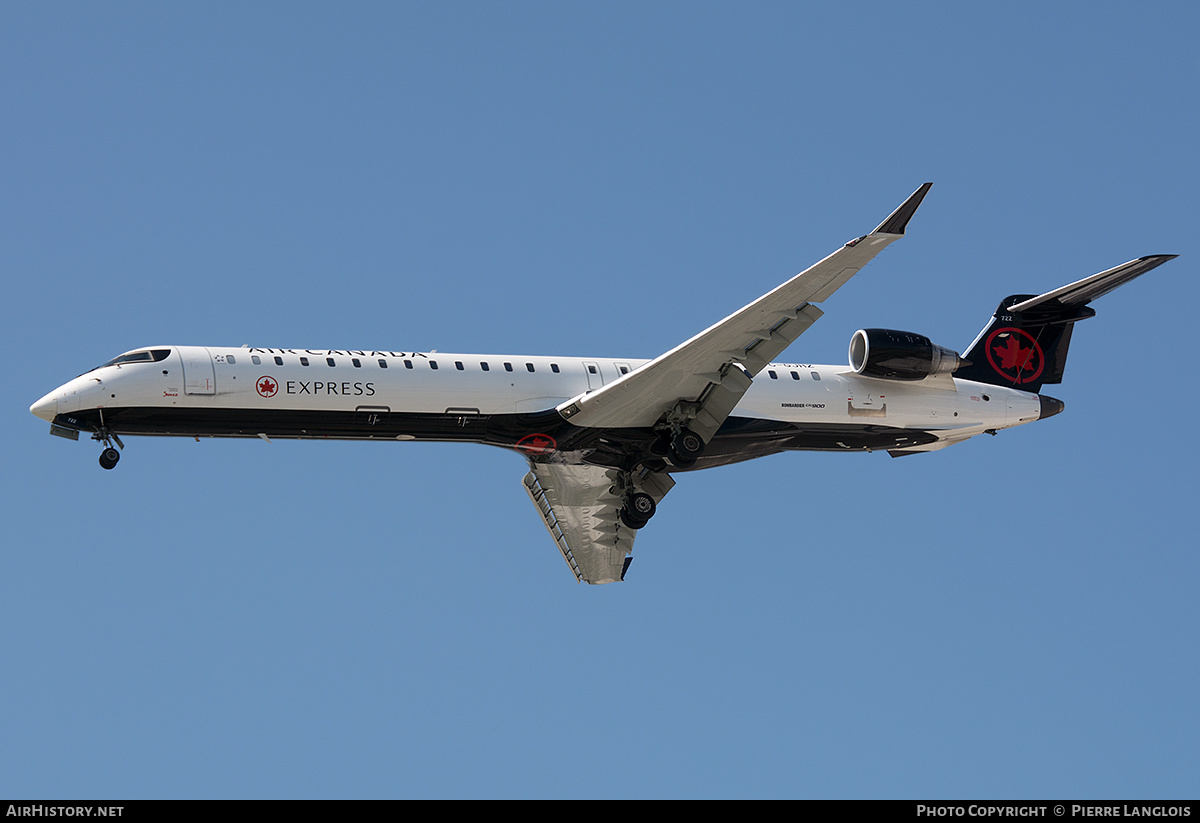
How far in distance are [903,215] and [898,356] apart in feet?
20.7

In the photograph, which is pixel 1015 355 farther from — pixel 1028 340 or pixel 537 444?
pixel 537 444

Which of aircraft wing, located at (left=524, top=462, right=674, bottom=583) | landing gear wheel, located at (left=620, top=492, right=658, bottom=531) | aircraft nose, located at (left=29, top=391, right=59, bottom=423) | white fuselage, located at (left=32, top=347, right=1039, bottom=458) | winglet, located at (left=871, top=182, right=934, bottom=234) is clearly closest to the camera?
winglet, located at (left=871, top=182, right=934, bottom=234)

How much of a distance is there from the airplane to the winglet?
22 millimetres

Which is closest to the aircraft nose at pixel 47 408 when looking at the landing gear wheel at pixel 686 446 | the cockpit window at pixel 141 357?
the cockpit window at pixel 141 357

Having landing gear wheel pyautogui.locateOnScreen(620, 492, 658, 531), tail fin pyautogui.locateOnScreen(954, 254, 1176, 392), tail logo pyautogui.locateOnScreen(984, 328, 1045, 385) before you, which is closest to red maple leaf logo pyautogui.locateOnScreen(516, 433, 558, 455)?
landing gear wheel pyautogui.locateOnScreen(620, 492, 658, 531)

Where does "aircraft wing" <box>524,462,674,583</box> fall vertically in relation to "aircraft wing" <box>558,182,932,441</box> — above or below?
below

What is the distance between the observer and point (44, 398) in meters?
23.1

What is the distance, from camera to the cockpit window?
23438mm

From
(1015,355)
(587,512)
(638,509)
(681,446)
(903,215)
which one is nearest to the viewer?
(903,215)

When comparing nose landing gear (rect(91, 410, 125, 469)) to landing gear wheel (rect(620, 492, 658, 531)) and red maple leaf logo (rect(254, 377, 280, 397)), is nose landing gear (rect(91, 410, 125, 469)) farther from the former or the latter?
landing gear wheel (rect(620, 492, 658, 531))

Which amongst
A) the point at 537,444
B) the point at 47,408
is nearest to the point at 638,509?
the point at 537,444

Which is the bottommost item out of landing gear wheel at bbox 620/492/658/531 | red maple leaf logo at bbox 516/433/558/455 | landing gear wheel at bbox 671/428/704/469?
landing gear wheel at bbox 620/492/658/531

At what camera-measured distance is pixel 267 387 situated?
76.8 ft
